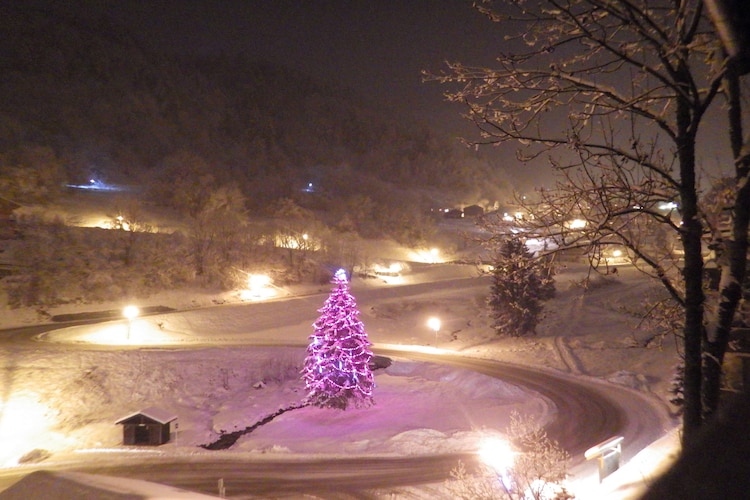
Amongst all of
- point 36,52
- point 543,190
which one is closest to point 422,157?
point 36,52

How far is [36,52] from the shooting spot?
402ft

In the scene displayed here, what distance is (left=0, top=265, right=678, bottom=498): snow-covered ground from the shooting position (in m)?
16.2

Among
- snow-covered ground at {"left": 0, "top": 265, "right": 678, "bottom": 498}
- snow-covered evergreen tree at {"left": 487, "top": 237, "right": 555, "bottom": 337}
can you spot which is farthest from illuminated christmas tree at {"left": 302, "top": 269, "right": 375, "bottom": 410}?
snow-covered evergreen tree at {"left": 487, "top": 237, "right": 555, "bottom": 337}

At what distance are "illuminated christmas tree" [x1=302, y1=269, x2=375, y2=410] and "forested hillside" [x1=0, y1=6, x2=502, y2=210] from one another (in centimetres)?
4390

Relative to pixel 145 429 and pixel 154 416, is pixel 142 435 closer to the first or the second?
pixel 145 429

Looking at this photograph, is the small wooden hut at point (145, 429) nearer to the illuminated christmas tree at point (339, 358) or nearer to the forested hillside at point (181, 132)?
the illuminated christmas tree at point (339, 358)

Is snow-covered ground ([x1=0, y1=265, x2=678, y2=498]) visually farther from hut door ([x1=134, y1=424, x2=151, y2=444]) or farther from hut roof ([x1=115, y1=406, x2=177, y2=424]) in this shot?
hut roof ([x1=115, y1=406, x2=177, y2=424])

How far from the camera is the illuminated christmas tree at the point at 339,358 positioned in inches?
746

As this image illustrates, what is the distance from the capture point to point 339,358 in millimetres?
19047

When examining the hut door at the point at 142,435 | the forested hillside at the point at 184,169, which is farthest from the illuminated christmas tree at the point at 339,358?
the forested hillside at the point at 184,169

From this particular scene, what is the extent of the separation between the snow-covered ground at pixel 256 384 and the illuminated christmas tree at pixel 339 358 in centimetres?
66

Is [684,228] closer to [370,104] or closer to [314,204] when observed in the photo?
[314,204]

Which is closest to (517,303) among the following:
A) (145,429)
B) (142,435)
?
(145,429)

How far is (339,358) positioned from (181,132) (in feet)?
412
